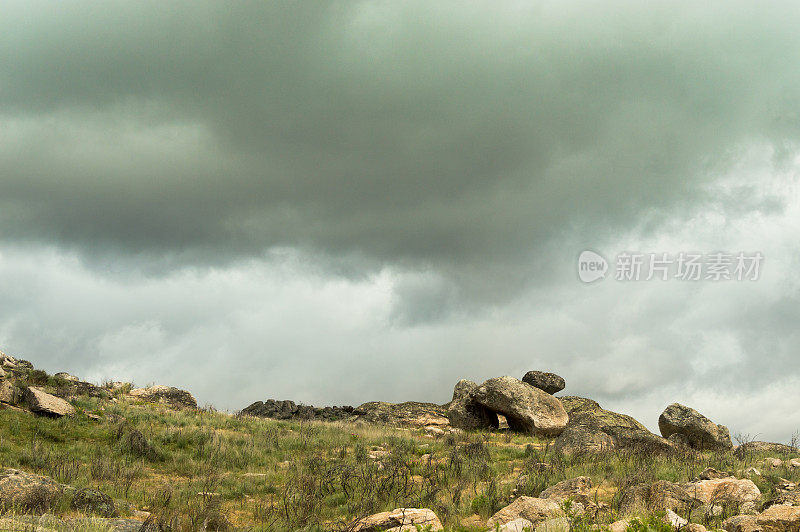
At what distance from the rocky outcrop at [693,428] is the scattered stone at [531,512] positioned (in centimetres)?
1666

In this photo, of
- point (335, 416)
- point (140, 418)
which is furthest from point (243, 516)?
point (335, 416)

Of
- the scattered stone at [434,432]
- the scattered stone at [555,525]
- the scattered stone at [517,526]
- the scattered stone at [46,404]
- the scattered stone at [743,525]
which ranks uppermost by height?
the scattered stone at [434,432]

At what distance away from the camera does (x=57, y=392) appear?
2277cm

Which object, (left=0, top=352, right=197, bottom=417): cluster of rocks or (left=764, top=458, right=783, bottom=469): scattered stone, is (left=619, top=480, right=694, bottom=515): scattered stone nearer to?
(left=764, top=458, right=783, bottom=469): scattered stone

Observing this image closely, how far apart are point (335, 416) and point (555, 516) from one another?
2582 centimetres

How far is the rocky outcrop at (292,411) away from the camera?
30906mm

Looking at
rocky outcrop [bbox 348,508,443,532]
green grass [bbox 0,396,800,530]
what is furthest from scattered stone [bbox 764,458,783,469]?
rocky outcrop [bbox 348,508,443,532]

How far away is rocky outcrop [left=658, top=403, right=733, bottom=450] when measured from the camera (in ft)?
73.8

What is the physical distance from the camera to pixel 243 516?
36.0 feet

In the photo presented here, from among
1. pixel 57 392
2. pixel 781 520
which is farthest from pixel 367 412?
pixel 781 520

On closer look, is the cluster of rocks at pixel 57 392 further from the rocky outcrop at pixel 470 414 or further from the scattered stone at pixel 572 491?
the scattered stone at pixel 572 491

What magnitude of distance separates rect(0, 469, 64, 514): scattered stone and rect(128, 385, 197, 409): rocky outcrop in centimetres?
1826

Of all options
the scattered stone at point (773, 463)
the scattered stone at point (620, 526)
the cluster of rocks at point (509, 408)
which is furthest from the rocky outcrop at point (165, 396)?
the scattered stone at point (620, 526)

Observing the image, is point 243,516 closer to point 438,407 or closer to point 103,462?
point 103,462
